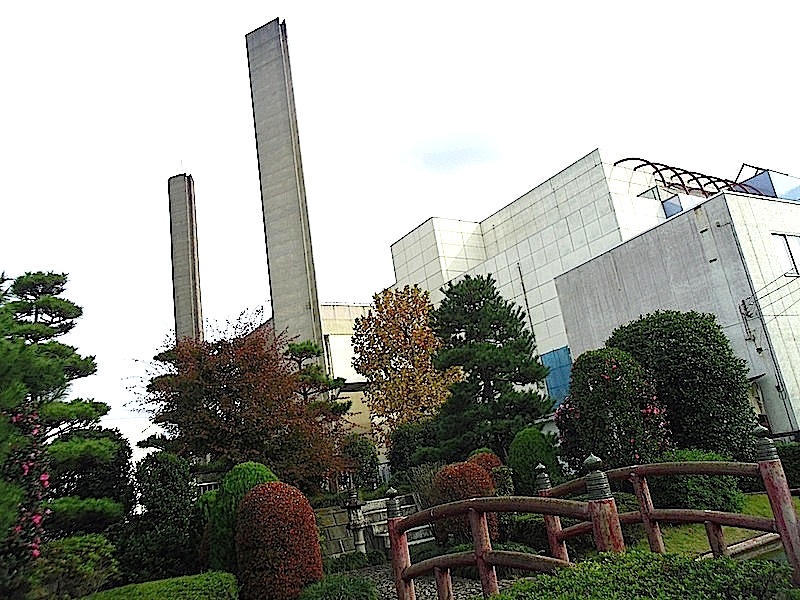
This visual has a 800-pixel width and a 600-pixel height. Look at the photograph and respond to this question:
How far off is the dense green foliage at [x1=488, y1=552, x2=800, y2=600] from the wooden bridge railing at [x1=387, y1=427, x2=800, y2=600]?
287 mm

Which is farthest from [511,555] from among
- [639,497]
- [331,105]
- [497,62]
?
[331,105]

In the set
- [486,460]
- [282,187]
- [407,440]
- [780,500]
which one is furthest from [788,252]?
[780,500]

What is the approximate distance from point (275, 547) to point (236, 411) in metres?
3.67

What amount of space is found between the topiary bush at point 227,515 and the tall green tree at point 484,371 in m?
6.59

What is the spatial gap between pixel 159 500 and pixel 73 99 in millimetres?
6542

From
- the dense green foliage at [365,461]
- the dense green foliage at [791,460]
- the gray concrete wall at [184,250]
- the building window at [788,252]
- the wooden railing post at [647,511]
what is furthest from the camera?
the gray concrete wall at [184,250]

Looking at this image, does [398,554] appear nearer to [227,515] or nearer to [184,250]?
[227,515]

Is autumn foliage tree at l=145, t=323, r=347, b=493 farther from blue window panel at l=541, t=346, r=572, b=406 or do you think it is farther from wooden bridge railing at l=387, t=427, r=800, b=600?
blue window panel at l=541, t=346, r=572, b=406

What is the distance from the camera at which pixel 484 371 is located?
1370 centimetres

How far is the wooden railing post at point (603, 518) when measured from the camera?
136 inches

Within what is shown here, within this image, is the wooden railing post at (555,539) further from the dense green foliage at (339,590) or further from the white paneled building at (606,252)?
the white paneled building at (606,252)

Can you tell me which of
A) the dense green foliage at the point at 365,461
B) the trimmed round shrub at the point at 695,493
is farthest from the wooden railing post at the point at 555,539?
the dense green foliage at the point at 365,461

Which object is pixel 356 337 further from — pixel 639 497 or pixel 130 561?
pixel 639 497

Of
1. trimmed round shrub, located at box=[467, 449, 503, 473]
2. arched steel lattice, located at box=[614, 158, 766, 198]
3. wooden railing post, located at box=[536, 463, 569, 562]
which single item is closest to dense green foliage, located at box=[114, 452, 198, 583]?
trimmed round shrub, located at box=[467, 449, 503, 473]
